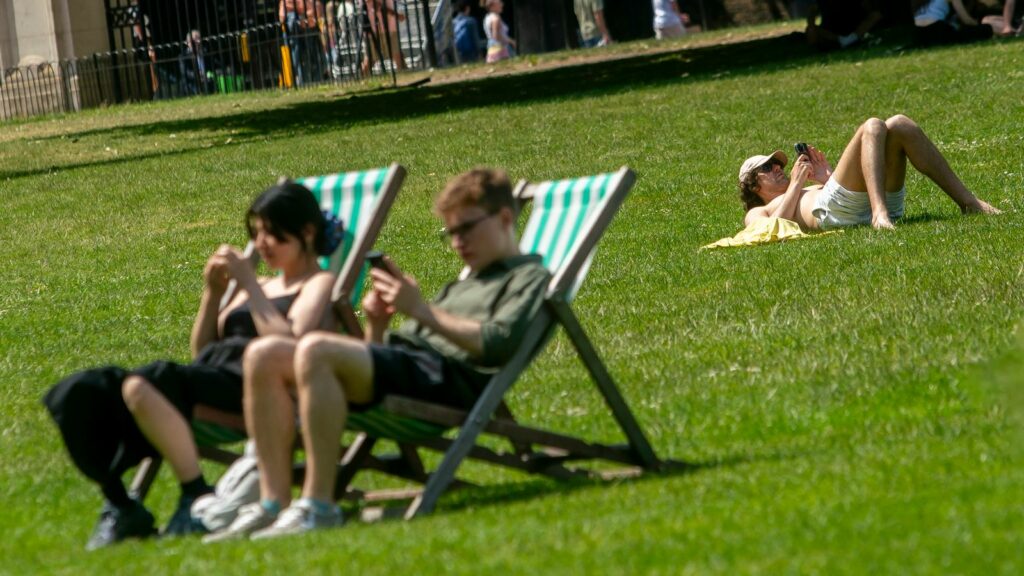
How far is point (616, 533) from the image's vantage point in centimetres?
517

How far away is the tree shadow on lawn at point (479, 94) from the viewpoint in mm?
23000

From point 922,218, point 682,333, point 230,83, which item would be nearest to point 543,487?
point 682,333

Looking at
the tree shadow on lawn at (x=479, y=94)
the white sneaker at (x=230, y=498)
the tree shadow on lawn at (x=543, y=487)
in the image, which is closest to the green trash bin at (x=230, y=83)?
the tree shadow on lawn at (x=479, y=94)

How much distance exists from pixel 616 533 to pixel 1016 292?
4064 millimetres

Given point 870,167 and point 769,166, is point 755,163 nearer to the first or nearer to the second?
point 769,166

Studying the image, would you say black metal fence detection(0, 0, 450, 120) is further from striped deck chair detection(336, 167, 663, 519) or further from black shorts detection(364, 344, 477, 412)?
black shorts detection(364, 344, 477, 412)

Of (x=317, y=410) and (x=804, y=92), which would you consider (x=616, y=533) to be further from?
(x=804, y=92)

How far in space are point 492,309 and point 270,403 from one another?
791 mm

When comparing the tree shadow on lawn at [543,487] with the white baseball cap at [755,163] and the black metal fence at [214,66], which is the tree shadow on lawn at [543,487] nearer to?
the white baseball cap at [755,163]

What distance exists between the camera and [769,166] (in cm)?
1157

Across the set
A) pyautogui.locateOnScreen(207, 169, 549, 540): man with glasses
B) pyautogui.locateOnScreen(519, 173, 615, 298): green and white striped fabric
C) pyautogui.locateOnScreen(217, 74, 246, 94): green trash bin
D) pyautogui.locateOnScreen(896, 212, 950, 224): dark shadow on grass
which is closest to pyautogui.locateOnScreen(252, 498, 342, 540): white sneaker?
pyautogui.locateOnScreen(207, 169, 549, 540): man with glasses

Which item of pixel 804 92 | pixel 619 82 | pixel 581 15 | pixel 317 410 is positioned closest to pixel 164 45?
pixel 581 15

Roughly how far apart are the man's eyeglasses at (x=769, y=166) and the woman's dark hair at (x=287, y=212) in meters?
5.49

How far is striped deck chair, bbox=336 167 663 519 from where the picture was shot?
19.2 ft
